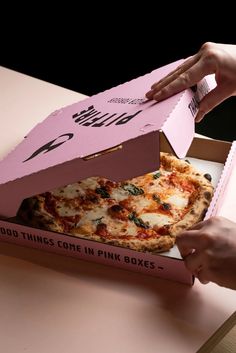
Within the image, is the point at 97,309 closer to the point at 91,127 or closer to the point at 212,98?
the point at 91,127

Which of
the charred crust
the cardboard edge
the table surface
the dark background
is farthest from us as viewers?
the dark background

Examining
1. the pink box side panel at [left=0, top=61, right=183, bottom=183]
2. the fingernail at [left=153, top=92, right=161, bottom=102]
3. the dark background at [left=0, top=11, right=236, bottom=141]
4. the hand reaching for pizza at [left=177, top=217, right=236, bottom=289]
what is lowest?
the dark background at [left=0, top=11, right=236, bottom=141]

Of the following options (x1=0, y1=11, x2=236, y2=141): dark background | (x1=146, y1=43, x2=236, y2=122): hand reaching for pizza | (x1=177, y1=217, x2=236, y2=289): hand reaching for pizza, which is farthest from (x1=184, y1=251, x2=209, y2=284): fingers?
(x1=0, y1=11, x2=236, y2=141): dark background

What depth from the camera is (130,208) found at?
113 cm

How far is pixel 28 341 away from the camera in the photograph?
88 centimetres

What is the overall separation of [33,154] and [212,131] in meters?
1.59

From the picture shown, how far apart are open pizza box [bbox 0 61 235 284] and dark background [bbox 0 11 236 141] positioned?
1.44 metres

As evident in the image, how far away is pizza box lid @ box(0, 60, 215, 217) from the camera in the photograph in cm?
90

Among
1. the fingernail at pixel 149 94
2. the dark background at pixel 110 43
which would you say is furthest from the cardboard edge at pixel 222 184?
the dark background at pixel 110 43

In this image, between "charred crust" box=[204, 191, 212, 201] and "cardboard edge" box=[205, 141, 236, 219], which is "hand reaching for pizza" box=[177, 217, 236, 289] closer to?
"cardboard edge" box=[205, 141, 236, 219]

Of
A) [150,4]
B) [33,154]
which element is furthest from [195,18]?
[33,154]

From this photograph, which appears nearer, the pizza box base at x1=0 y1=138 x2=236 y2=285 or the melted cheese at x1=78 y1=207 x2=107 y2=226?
the pizza box base at x1=0 y1=138 x2=236 y2=285

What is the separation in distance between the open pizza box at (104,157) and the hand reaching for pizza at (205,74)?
0.02m

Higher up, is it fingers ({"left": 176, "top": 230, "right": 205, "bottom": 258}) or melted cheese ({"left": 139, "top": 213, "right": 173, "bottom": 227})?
fingers ({"left": 176, "top": 230, "right": 205, "bottom": 258})
